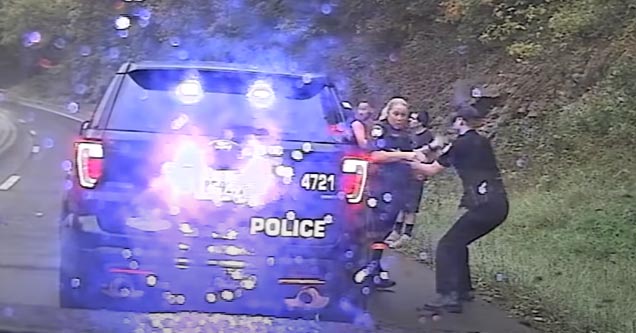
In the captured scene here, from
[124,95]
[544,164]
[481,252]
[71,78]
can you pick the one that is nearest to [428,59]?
[544,164]

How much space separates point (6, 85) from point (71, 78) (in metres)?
5.33

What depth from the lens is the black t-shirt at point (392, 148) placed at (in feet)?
30.2

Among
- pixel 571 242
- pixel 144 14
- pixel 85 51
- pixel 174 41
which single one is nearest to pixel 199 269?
pixel 571 242

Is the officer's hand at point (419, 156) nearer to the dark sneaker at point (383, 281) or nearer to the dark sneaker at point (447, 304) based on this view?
the dark sneaker at point (383, 281)

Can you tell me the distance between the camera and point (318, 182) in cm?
627

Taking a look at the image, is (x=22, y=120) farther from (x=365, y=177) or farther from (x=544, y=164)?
(x=365, y=177)

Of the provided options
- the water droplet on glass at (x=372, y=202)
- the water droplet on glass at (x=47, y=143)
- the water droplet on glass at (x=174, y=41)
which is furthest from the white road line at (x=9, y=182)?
the water droplet on glass at (x=174, y=41)

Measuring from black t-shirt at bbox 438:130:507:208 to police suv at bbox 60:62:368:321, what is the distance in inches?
71.5

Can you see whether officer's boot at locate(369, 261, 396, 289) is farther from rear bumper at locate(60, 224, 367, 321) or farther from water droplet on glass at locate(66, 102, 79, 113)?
water droplet on glass at locate(66, 102, 79, 113)

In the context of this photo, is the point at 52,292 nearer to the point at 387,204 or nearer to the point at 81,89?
the point at 387,204

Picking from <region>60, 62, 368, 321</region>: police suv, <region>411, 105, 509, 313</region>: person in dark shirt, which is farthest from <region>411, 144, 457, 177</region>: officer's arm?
<region>60, 62, 368, 321</region>: police suv

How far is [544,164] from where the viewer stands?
16.4 meters

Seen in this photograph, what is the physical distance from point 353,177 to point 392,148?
2.94 meters

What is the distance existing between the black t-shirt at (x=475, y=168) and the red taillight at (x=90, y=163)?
2831 millimetres
